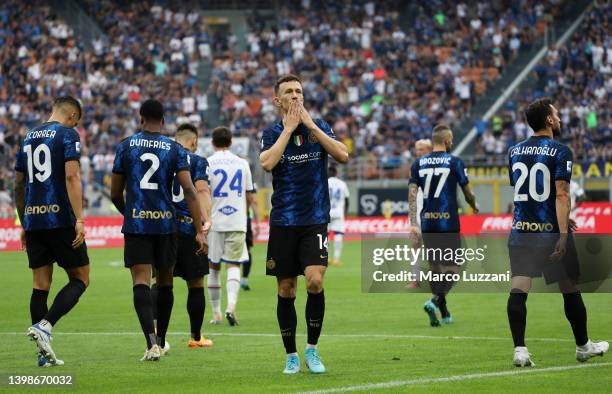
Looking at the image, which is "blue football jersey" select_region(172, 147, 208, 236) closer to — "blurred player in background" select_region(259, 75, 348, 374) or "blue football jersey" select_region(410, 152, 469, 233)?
"blurred player in background" select_region(259, 75, 348, 374)

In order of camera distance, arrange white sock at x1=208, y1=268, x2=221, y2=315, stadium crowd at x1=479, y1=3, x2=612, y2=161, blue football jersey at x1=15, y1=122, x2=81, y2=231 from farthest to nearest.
Result: 1. stadium crowd at x1=479, y1=3, x2=612, y2=161
2. white sock at x1=208, y1=268, x2=221, y2=315
3. blue football jersey at x1=15, y1=122, x2=81, y2=231

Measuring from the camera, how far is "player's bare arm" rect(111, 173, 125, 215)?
432 inches

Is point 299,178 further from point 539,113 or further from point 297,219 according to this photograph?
point 539,113

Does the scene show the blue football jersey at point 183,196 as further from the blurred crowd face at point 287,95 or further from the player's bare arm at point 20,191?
the blurred crowd face at point 287,95

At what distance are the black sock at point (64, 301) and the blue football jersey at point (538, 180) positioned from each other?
397 centimetres

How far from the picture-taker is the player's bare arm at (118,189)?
432 inches

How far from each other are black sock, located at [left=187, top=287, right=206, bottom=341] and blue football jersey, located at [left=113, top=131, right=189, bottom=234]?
1604mm

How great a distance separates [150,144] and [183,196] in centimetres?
161

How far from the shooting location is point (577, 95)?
46.5m

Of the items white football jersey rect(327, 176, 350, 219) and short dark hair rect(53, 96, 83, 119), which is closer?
short dark hair rect(53, 96, 83, 119)

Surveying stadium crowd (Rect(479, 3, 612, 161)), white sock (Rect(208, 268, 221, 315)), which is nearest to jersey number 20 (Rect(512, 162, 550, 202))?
white sock (Rect(208, 268, 221, 315))

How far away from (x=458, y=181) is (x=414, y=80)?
115 ft

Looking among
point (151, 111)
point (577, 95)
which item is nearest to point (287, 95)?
point (151, 111)

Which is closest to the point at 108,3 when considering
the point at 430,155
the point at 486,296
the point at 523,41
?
the point at 523,41
